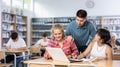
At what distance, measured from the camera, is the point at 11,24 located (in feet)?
31.4

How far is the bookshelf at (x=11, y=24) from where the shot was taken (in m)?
8.78

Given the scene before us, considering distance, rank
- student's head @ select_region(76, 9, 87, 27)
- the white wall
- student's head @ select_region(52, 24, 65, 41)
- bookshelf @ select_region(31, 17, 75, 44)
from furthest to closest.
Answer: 1. bookshelf @ select_region(31, 17, 75, 44)
2. the white wall
3. student's head @ select_region(76, 9, 87, 27)
4. student's head @ select_region(52, 24, 65, 41)

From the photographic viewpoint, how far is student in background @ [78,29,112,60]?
336 centimetres

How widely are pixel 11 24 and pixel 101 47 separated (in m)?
6.71

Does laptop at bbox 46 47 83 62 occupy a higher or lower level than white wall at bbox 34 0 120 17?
lower

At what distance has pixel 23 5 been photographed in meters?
10.8

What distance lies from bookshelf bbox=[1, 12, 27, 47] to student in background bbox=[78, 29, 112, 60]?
573cm

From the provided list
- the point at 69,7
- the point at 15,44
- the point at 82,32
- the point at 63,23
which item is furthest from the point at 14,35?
the point at 69,7

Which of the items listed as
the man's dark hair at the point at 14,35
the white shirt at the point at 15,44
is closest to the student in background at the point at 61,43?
the man's dark hair at the point at 14,35

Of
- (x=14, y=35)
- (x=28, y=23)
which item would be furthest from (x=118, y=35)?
(x=14, y=35)

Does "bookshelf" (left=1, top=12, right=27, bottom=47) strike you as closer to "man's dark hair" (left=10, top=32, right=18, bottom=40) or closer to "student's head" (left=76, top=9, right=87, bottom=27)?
"man's dark hair" (left=10, top=32, right=18, bottom=40)

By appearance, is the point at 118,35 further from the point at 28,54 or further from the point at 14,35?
the point at 14,35

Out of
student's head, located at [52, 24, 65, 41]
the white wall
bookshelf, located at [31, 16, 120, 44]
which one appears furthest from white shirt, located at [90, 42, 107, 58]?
the white wall

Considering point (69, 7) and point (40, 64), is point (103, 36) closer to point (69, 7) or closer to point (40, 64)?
point (40, 64)
